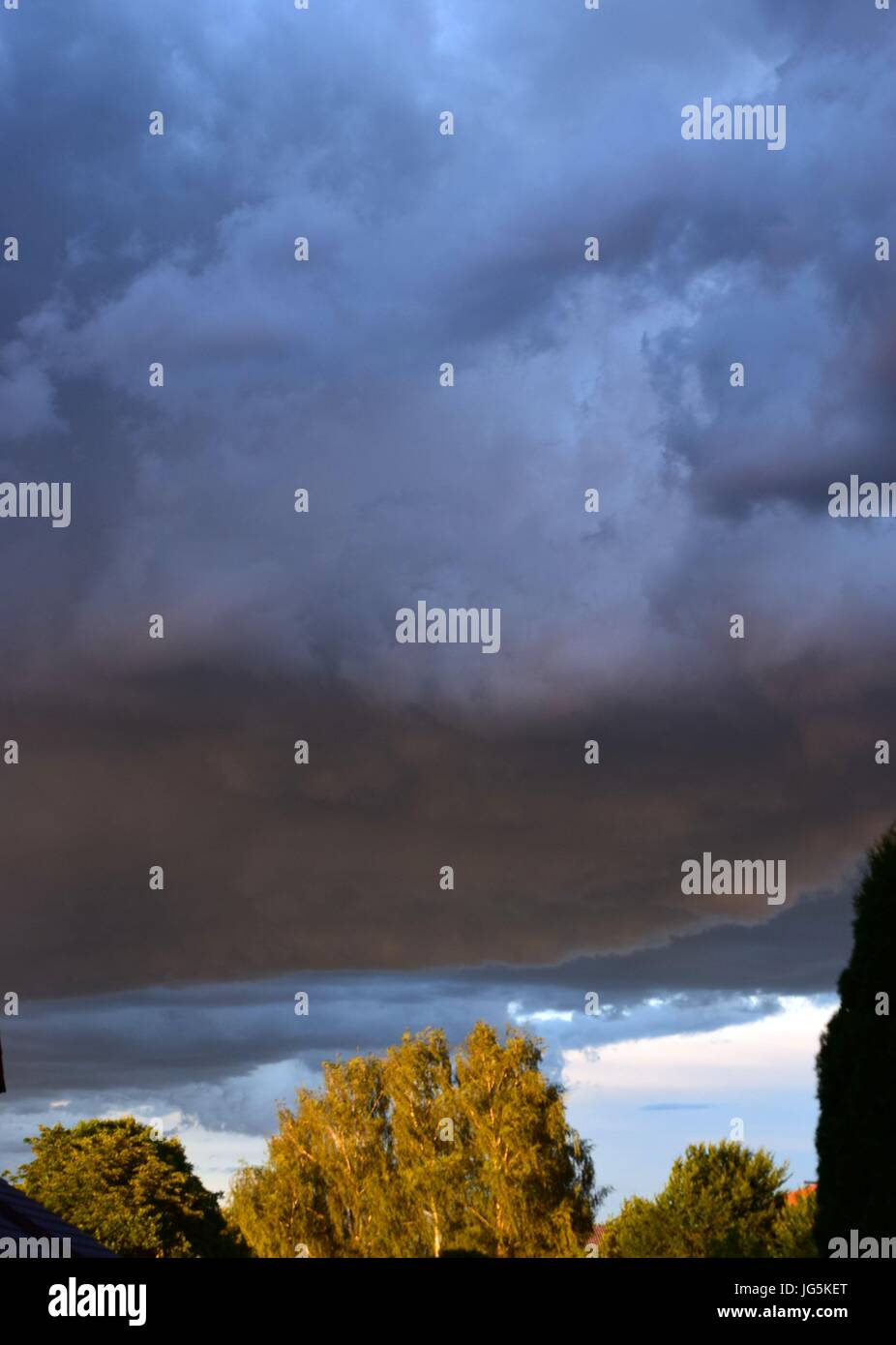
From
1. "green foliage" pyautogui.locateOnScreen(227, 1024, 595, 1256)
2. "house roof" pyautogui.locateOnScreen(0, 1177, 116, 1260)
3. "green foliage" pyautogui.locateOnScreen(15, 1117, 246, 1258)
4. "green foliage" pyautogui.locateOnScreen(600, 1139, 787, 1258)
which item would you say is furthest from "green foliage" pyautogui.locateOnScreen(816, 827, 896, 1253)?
"green foliage" pyautogui.locateOnScreen(15, 1117, 246, 1258)

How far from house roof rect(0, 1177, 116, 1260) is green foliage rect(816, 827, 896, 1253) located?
36.0 feet

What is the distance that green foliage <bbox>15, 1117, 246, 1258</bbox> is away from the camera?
211 ft

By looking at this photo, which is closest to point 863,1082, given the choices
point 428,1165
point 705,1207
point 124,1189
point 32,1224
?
point 32,1224

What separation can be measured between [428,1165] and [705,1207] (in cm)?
1352

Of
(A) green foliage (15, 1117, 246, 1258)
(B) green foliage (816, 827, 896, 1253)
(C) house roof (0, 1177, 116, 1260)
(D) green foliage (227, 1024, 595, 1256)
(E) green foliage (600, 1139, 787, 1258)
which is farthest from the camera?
(A) green foliage (15, 1117, 246, 1258)

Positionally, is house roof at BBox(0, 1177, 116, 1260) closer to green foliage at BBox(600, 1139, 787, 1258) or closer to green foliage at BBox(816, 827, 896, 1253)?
green foliage at BBox(816, 827, 896, 1253)

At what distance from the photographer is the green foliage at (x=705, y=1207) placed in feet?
191

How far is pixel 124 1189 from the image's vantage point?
66.6 meters
